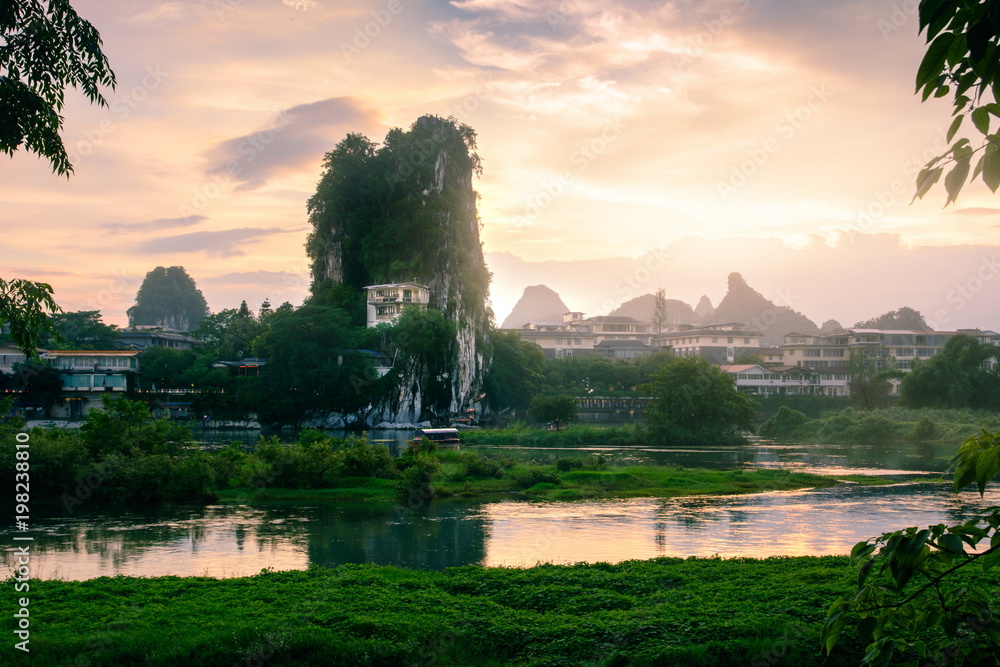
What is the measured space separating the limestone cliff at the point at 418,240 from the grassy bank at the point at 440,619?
63.4 m

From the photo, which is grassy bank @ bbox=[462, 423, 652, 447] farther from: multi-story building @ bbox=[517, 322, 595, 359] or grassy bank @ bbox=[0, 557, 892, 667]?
multi-story building @ bbox=[517, 322, 595, 359]

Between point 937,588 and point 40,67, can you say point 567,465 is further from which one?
point 937,588

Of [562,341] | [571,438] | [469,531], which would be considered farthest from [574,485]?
[562,341]

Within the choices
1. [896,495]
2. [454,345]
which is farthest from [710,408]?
[454,345]

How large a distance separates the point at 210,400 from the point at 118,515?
49625 millimetres

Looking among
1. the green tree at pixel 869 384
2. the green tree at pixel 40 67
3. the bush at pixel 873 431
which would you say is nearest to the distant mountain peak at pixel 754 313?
the green tree at pixel 869 384

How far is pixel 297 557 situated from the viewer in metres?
17.5

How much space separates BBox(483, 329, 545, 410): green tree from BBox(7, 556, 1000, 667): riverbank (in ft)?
227

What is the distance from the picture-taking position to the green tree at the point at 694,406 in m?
51.2

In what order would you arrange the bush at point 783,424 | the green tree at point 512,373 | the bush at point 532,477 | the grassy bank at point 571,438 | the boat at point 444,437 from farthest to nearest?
the green tree at point 512,373, the bush at point 783,424, the grassy bank at point 571,438, the boat at point 444,437, the bush at point 532,477

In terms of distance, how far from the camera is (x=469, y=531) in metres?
21.1

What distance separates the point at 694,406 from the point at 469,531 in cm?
3370

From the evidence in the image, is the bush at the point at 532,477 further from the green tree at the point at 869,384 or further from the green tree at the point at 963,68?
the green tree at the point at 869,384

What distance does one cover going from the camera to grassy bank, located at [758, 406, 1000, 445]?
51.5m
